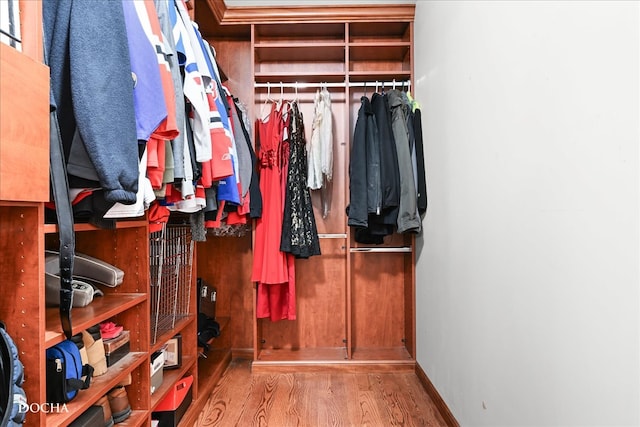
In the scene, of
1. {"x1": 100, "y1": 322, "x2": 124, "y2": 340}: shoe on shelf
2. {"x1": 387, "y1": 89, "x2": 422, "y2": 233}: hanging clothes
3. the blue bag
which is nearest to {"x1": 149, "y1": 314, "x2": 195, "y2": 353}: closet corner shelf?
{"x1": 100, "y1": 322, "x2": 124, "y2": 340}: shoe on shelf

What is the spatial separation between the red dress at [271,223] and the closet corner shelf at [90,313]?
3.38 ft

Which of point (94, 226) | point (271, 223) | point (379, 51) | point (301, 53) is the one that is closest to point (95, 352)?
point (94, 226)

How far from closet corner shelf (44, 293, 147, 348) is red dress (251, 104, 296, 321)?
103 cm

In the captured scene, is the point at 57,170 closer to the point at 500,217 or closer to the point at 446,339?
the point at 500,217

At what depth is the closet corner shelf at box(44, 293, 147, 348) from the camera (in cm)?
99

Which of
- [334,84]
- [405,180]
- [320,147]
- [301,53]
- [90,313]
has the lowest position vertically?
[90,313]

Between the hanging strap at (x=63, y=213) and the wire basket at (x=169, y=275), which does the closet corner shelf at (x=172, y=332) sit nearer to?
the wire basket at (x=169, y=275)

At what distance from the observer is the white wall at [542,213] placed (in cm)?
81

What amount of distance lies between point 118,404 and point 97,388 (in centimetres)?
22

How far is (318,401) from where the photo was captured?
2.10 metres

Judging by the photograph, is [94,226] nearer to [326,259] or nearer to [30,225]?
[30,225]

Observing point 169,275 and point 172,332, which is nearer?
point 172,332

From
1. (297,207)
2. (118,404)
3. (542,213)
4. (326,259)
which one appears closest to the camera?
(542,213)

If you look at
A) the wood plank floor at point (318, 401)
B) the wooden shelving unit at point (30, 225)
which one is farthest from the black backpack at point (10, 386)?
the wood plank floor at point (318, 401)
